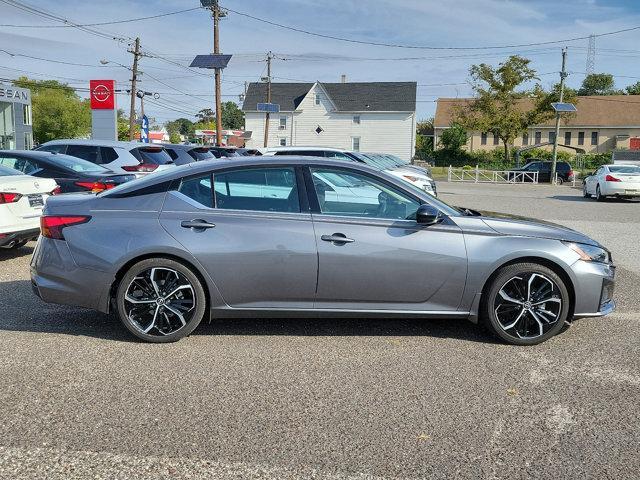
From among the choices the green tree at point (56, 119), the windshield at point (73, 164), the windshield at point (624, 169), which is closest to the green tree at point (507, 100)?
the windshield at point (624, 169)

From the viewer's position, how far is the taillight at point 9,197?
7980 mm

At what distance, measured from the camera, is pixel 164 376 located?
4457mm

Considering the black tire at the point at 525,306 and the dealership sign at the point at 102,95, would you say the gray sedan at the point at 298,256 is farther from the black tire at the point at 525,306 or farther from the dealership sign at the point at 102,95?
the dealership sign at the point at 102,95

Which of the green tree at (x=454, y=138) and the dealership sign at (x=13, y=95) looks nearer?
the dealership sign at (x=13, y=95)

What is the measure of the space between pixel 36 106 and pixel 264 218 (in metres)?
97.1

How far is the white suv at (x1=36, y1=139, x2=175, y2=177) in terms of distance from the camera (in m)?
12.9

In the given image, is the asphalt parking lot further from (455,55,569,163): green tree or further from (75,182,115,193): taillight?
(455,55,569,163): green tree

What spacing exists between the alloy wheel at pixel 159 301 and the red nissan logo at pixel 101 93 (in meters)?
27.6

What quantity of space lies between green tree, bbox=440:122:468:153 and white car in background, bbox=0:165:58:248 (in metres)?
59.6

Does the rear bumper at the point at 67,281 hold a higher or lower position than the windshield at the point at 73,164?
lower

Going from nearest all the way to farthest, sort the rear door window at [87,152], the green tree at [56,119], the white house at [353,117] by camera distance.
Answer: the rear door window at [87,152], the white house at [353,117], the green tree at [56,119]

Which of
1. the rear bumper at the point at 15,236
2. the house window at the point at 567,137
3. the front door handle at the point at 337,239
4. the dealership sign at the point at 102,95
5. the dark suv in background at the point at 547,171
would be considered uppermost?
the dealership sign at the point at 102,95

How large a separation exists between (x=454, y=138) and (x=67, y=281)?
62.8 m

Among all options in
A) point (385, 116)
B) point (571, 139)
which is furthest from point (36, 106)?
point (571, 139)
